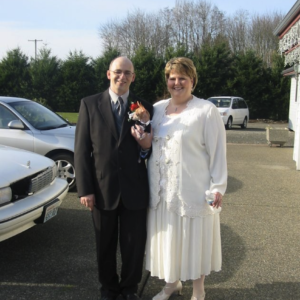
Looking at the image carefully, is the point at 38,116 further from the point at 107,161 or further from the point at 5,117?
the point at 107,161

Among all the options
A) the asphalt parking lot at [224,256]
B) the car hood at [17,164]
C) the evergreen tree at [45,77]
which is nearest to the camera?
the asphalt parking lot at [224,256]

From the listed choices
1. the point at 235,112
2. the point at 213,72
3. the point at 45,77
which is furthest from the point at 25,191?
the point at 45,77

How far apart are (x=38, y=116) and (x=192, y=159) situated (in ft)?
16.0

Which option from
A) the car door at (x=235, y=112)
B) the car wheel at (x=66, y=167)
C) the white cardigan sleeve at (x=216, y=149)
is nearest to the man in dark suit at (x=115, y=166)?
the white cardigan sleeve at (x=216, y=149)

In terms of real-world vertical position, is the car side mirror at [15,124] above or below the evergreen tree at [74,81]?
below

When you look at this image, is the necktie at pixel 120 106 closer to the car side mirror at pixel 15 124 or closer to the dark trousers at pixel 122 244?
the dark trousers at pixel 122 244

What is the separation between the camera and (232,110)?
1942 cm

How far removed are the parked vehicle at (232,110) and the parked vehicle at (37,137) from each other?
42.9 ft

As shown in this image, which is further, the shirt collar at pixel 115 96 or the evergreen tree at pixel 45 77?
the evergreen tree at pixel 45 77

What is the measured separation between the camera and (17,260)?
3.97 metres

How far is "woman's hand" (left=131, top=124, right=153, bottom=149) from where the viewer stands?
2857 millimetres

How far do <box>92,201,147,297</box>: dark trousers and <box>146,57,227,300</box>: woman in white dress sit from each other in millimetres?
110

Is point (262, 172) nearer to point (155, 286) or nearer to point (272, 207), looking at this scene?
point (272, 207)

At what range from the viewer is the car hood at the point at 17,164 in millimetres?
3723
